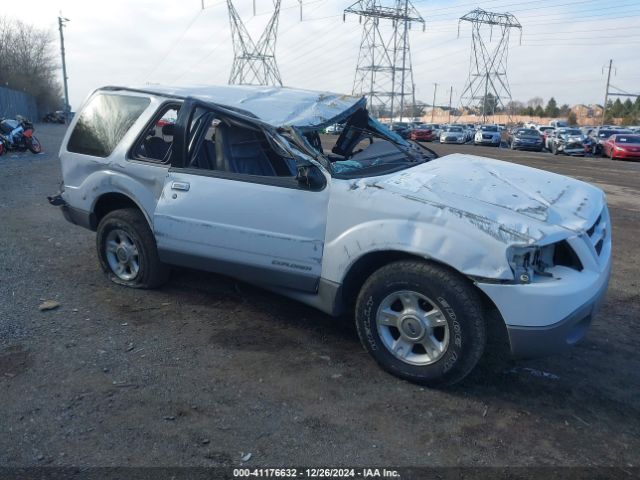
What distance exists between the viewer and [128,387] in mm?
3406

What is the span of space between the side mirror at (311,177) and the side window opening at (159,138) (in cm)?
142

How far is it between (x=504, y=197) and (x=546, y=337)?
2.99 feet

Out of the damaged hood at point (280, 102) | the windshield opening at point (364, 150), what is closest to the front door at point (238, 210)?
the damaged hood at point (280, 102)

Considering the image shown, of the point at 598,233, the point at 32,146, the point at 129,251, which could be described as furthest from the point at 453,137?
the point at 598,233

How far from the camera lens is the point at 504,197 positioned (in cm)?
→ 348

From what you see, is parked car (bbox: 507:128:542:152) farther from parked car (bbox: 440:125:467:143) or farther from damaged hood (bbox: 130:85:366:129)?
damaged hood (bbox: 130:85:366:129)

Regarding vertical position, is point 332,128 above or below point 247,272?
above

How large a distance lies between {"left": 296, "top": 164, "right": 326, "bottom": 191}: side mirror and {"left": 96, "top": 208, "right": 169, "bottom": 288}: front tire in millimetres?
1754

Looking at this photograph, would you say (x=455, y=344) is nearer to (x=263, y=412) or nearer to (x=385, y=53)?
(x=263, y=412)

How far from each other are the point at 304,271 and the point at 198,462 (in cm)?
147

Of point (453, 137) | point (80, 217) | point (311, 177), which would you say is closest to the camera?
point (311, 177)

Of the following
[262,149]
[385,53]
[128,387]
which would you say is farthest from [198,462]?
[385,53]

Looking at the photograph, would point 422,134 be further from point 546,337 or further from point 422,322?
point 546,337

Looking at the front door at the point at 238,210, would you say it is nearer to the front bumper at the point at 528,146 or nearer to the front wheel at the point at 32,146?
the front wheel at the point at 32,146
